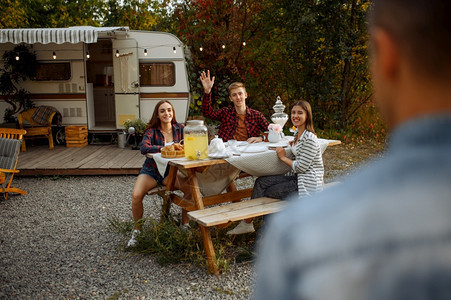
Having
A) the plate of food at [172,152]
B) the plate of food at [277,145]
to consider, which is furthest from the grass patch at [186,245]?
the plate of food at [277,145]

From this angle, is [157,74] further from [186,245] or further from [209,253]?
[209,253]

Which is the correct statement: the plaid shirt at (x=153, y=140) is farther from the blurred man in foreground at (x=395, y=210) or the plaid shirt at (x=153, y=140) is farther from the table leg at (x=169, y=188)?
the blurred man in foreground at (x=395, y=210)

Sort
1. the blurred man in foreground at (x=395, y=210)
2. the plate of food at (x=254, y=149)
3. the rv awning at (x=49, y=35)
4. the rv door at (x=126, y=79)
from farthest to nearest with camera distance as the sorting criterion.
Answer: the rv door at (x=126, y=79), the rv awning at (x=49, y=35), the plate of food at (x=254, y=149), the blurred man in foreground at (x=395, y=210)

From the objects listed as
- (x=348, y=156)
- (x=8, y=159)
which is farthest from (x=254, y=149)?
(x=348, y=156)

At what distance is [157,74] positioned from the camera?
382 inches

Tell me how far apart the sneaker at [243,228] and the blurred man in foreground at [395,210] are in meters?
3.74

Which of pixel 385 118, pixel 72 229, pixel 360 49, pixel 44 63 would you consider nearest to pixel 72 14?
pixel 44 63

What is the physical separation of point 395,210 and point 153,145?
4248 mm

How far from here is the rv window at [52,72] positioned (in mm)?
9891

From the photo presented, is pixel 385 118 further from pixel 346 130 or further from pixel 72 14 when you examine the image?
pixel 72 14

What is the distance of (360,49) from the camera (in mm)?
10234

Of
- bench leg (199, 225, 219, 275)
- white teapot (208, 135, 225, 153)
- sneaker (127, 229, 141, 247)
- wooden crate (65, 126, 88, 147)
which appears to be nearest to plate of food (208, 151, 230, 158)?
white teapot (208, 135, 225, 153)

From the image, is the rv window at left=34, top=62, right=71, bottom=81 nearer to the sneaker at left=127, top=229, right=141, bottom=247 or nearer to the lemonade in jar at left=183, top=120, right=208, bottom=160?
the sneaker at left=127, top=229, right=141, bottom=247

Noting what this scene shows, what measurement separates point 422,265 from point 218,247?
3.63m
